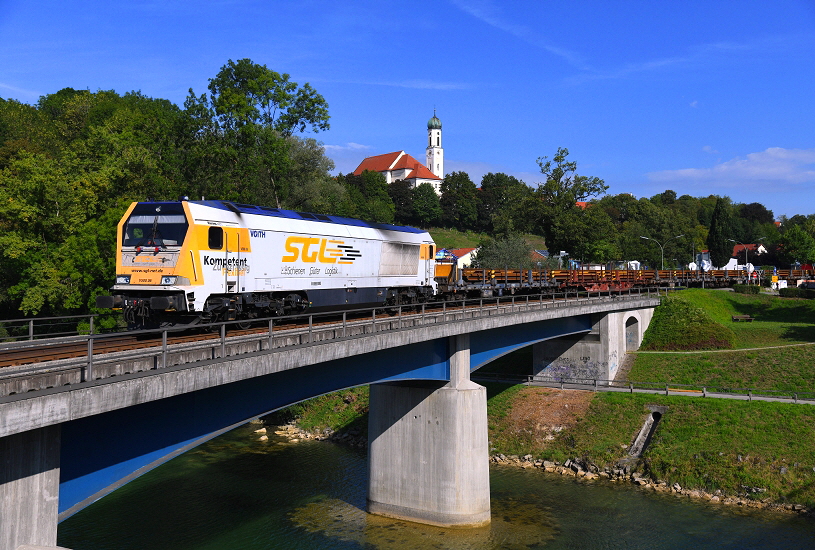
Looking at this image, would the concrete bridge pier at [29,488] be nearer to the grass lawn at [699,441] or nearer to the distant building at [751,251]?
the grass lawn at [699,441]

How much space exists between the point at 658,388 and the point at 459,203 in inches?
4930

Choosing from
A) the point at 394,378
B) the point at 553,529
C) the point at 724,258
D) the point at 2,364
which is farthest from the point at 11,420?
the point at 724,258

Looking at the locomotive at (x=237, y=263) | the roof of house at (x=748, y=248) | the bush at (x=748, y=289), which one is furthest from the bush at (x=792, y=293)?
the roof of house at (x=748, y=248)

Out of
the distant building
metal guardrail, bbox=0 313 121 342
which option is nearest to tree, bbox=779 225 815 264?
the distant building

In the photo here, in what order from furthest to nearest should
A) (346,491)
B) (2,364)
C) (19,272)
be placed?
1. (19,272)
2. (346,491)
3. (2,364)

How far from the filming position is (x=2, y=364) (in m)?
15.3

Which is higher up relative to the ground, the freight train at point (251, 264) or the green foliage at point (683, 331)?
the freight train at point (251, 264)

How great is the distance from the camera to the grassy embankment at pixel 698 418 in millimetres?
34438

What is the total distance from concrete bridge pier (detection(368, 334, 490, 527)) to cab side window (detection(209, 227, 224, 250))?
11.8 m

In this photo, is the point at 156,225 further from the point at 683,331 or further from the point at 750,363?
the point at 683,331

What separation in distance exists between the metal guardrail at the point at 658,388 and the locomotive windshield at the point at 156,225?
3098 centimetres

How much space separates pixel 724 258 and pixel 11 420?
111m

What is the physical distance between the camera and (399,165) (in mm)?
186500

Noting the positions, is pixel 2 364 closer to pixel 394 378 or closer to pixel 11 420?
pixel 11 420
